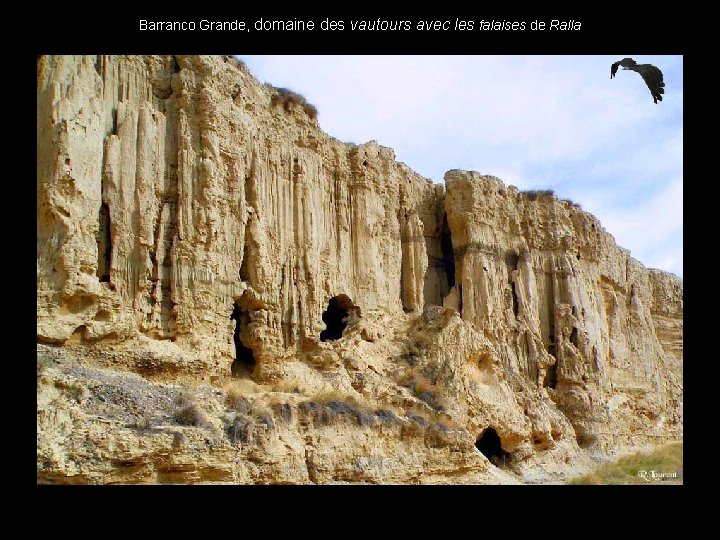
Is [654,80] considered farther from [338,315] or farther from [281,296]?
[338,315]

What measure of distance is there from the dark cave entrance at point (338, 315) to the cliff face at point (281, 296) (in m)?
0.06

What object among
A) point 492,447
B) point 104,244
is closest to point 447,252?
point 492,447

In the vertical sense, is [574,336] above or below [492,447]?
above

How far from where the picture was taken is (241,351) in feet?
81.2

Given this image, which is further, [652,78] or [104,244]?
[104,244]

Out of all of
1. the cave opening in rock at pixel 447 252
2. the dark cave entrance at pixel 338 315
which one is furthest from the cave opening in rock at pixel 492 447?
the cave opening in rock at pixel 447 252

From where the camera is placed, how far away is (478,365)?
28.2m

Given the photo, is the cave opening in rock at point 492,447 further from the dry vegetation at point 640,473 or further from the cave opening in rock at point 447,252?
the cave opening in rock at point 447,252

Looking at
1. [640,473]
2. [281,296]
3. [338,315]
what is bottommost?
[640,473]

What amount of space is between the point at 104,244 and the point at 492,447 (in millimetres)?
14706

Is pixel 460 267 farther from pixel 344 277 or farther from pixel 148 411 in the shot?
pixel 148 411

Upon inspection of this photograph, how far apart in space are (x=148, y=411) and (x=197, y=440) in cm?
127

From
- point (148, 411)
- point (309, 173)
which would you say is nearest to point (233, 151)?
point (309, 173)

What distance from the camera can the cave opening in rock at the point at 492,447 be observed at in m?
27.0
